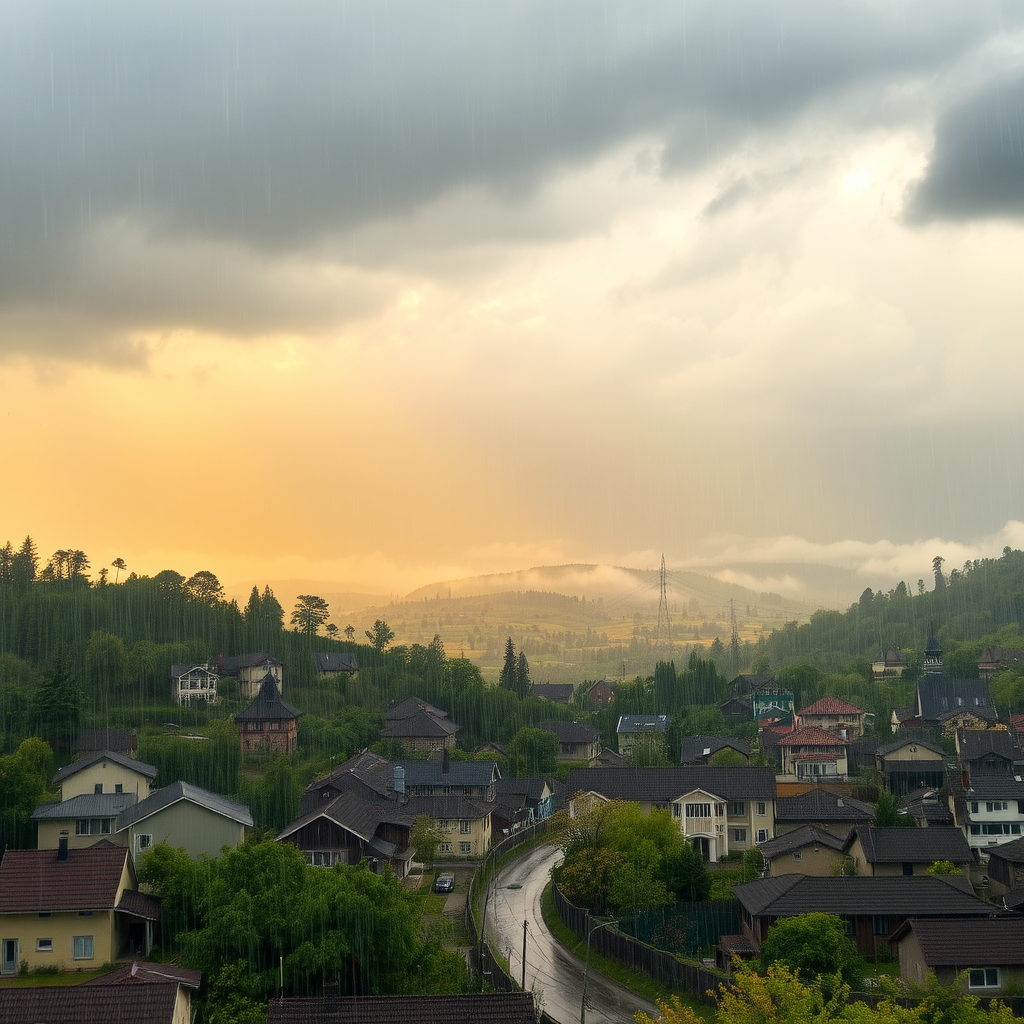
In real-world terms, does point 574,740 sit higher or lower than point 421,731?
lower

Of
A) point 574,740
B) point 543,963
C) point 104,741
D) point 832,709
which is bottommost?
point 543,963

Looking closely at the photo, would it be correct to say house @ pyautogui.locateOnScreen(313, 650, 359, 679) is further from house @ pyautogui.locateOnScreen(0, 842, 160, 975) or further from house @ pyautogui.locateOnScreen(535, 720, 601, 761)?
house @ pyautogui.locateOnScreen(0, 842, 160, 975)

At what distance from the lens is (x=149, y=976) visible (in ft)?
92.3

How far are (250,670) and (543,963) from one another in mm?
78420

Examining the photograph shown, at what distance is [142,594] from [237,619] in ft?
49.7

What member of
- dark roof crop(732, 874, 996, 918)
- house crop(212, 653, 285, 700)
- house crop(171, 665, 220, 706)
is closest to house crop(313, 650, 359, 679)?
house crop(212, 653, 285, 700)

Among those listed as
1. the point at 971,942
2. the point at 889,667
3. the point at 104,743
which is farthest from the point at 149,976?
the point at 889,667

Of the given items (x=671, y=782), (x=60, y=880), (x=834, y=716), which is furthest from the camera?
(x=834, y=716)

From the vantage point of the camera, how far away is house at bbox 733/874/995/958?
135 feet

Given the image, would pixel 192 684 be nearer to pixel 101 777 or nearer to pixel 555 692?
pixel 101 777

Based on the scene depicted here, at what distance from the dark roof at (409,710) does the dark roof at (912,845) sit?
62.0 meters

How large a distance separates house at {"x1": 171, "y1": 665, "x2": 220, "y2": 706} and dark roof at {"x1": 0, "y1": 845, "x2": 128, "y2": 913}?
68.0m

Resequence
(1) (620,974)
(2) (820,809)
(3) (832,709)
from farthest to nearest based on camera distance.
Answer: (3) (832,709)
(2) (820,809)
(1) (620,974)

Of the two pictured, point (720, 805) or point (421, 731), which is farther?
point (421, 731)
